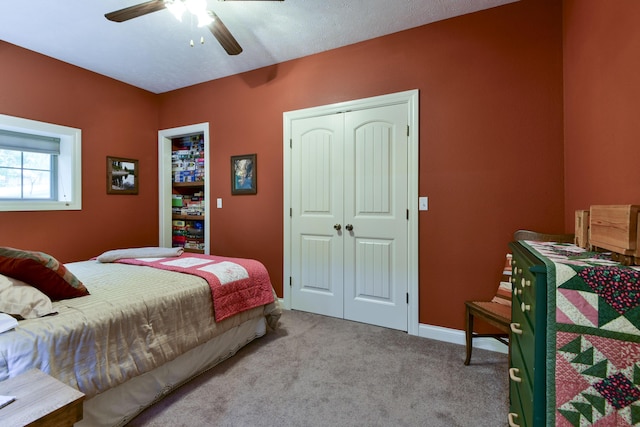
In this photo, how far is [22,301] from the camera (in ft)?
4.30

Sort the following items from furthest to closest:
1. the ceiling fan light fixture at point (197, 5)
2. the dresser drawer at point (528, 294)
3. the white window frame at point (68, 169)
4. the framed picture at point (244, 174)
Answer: the framed picture at point (244, 174), the white window frame at point (68, 169), the ceiling fan light fixture at point (197, 5), the dresser drawer at point (528, 294)

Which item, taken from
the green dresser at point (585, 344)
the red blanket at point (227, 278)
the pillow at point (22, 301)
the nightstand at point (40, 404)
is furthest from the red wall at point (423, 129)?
the nightstand at point (40, 404)

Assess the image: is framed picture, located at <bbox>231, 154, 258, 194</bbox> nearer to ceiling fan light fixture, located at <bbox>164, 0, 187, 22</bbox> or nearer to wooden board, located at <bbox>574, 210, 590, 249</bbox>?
ceiling fan light fixture, located at <bbox>164, 0, 187, 22</bbox>

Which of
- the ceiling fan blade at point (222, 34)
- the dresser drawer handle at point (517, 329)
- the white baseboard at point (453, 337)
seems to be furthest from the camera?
the white baseboard at point (453, 337)

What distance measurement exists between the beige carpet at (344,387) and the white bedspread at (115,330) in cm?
30

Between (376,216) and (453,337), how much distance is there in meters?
1.20

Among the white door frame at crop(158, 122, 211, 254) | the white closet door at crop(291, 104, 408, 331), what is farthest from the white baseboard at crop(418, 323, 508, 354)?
the white door frame at crop(158, 122, 211, 254)

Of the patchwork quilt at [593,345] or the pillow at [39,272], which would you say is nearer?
the patchwork quilt at [593,345]

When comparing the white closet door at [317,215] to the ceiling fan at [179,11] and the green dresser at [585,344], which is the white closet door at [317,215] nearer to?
the ceiling fan at [179,11]

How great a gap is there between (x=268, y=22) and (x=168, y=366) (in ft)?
8.73

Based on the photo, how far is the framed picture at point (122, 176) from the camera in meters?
3.57

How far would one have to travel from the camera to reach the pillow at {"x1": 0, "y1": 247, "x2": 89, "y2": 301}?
1.40 meters

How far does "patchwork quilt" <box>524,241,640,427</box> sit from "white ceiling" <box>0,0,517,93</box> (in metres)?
2.30

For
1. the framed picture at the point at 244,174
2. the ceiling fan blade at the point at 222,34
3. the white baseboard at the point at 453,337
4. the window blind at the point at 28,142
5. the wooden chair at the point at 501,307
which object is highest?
the ceiling fan blade at the point at 222,34
